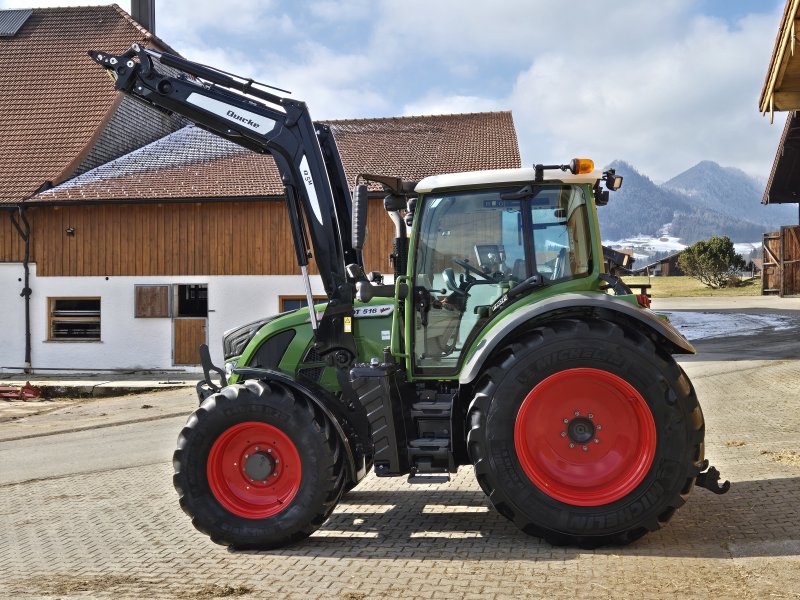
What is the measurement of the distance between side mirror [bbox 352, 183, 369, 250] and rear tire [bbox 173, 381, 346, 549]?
1.18m

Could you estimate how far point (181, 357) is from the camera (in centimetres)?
2056

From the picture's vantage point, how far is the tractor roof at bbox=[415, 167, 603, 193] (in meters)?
5.92

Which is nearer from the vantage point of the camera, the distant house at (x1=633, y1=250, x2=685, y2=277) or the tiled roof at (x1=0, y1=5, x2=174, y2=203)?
the tiled roof at (x1=0, y1=5, x2=174, y2=203)

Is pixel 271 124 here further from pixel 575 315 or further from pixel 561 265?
pixel 575 315

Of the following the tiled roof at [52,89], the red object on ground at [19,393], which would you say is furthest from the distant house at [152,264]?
the red object on ground at [19,393]

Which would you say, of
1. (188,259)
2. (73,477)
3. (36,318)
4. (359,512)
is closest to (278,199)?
(188,259)

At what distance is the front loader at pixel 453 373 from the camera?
18.0 ft

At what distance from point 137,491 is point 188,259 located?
13.2m

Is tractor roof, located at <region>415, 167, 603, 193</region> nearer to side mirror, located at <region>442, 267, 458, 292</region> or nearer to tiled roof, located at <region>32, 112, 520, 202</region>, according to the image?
side mirror, located at <region>442, 267, 458, 292</region>

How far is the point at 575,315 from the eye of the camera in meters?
5.80

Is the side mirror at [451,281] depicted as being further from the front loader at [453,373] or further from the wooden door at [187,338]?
the wooden door at [187,338]

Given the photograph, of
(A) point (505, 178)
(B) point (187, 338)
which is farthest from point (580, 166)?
(B) point (187, 338)

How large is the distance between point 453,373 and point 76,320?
1708 centimetres

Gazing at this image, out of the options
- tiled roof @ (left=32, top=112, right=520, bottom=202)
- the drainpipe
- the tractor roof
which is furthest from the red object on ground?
the tractor roof
